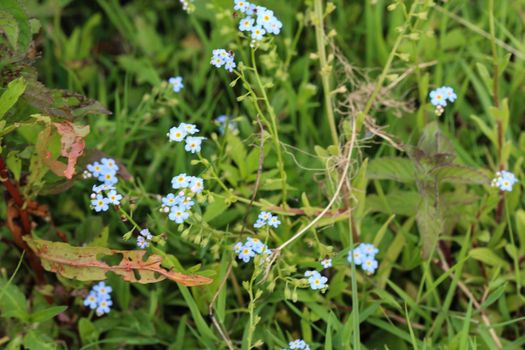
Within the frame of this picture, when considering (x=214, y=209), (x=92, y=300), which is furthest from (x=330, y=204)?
(x=92, y=300)

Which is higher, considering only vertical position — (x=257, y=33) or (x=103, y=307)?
(x=257, y=33)

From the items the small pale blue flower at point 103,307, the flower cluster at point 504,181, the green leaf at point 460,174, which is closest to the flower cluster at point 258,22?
the green leaf at point 460,174

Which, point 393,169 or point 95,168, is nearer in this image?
point 95,168

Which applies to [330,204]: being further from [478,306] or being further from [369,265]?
[478,306]

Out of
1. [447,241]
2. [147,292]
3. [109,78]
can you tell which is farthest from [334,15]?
[147,292]

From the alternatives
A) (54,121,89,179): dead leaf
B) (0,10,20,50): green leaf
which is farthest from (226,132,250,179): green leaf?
(0,10,20,50): green leaf

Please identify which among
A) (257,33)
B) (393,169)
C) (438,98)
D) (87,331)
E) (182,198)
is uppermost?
(257,33)
